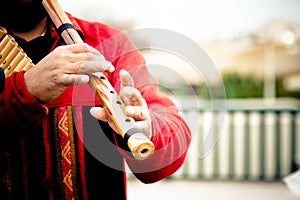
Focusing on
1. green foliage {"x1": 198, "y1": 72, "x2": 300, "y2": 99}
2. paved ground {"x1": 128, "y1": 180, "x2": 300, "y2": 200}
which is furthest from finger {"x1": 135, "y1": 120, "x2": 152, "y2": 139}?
green foliage {"x1": 198, "y1": 72, "x2": 300, "y2": 99}

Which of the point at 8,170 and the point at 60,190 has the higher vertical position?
the point at 8,170

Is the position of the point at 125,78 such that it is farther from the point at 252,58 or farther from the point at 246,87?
the point at 252,58

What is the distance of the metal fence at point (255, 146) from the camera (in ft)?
20.6

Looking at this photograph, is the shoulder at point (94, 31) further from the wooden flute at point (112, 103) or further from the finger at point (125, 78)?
the finger at point (125, 78)

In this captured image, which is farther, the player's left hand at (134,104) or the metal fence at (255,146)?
the metal fence at (255,146)

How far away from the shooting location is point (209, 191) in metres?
6.15

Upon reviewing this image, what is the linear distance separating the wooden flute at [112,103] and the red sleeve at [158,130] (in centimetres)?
13

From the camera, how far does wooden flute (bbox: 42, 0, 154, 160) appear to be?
98 cm

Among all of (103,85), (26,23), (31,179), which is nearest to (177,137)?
(103,85)

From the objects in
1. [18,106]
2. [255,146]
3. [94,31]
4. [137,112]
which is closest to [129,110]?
[137,112]

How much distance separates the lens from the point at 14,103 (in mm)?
1173

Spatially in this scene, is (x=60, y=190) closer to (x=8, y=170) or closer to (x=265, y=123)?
(x=8, y=170)

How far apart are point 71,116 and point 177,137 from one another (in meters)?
0.31

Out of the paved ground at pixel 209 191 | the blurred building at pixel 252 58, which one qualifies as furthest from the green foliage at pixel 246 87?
the paved ground at pixel 209 191
